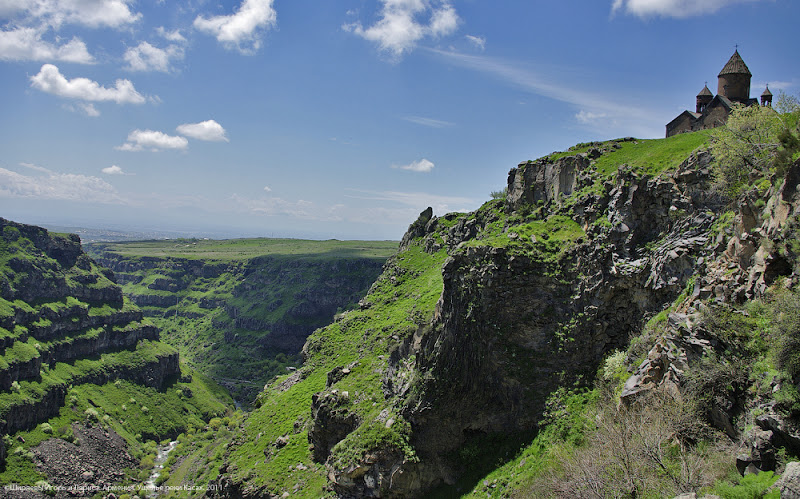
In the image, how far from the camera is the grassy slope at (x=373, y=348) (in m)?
36.5

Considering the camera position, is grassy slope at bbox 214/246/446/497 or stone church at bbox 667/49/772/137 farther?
stone church at bbox 667/49/772/137

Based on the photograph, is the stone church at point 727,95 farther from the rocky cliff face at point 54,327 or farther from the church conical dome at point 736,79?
the rocky cliff face at point 54,327

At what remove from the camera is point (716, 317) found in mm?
21047

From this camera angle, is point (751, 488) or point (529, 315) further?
point (529, 315)

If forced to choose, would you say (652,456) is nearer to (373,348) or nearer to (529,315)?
(529,315)

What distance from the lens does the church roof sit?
5175 cm

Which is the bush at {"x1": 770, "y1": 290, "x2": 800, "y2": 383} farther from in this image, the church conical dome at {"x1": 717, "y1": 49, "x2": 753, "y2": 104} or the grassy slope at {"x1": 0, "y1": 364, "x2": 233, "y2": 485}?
the grassy slope at {"x1": 0, "y1": 364, "x2": 233, "y2": 485}

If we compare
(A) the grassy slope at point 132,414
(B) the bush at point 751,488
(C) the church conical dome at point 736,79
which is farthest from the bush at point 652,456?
(A) the grassy slope at point 132,414

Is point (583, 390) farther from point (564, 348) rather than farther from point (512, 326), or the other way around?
point (512, 326)

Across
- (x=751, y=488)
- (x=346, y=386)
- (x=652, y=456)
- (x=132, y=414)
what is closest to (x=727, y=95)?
(x=652, y=456)

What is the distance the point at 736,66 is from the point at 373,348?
54.4 m

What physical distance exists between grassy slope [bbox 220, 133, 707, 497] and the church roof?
19.6 m

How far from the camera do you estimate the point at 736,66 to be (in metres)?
Answer: 52.0

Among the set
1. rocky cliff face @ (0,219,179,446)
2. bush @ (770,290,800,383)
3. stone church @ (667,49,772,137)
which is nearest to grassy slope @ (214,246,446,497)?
bush @ (770,290,800,383)
